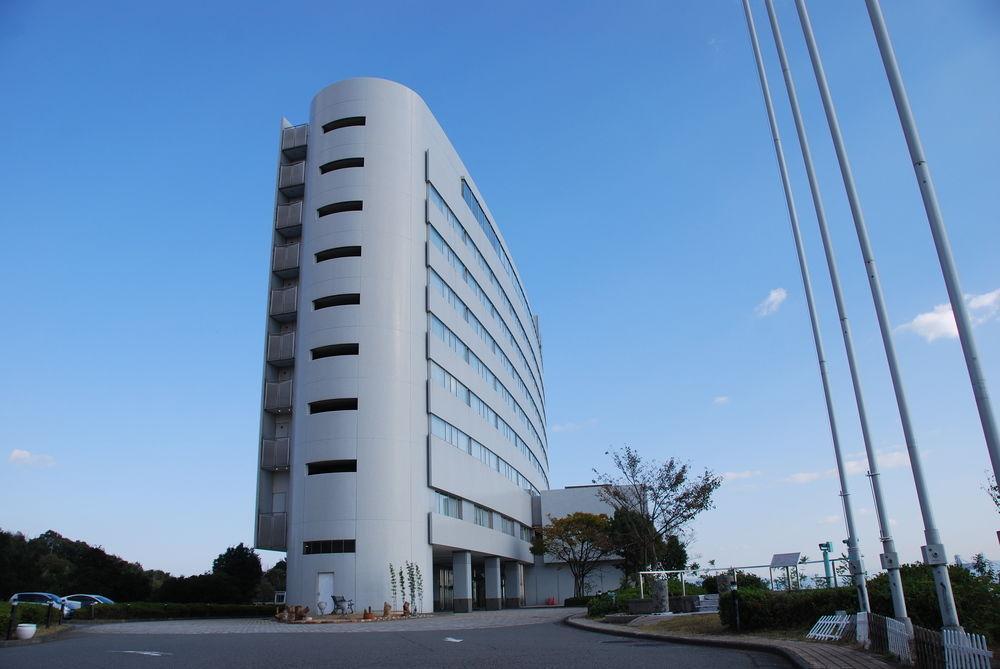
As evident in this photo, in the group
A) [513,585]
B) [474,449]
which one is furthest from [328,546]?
[513,585]

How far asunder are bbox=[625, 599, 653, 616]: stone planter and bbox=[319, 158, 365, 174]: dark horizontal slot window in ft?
91.9

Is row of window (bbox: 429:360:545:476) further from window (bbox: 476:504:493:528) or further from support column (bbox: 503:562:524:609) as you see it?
support column (bbox: 503:562:524:609)

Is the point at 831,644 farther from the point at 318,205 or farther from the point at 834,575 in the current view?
the point at 318,205

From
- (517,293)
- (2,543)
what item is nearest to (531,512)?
(517,293)

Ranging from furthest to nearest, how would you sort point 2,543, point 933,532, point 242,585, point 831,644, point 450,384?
point 242,585
point 2,543
point 450,384
point 831,644
point 933,532

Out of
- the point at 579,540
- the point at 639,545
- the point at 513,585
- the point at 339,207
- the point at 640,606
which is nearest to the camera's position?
the point at 640,606

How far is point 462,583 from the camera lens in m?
45.2

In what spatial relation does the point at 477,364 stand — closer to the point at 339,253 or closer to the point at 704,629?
the point at 339,253

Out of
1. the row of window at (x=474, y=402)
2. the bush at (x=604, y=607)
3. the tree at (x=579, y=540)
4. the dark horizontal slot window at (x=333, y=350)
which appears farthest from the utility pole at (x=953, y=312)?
the tree at (x=579, y=540)

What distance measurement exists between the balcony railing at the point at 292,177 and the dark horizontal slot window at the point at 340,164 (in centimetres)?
244

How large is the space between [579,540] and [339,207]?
3035 cm

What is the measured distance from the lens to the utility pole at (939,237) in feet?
27.2

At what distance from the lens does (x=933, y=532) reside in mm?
10375

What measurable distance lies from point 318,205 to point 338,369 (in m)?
10.0
